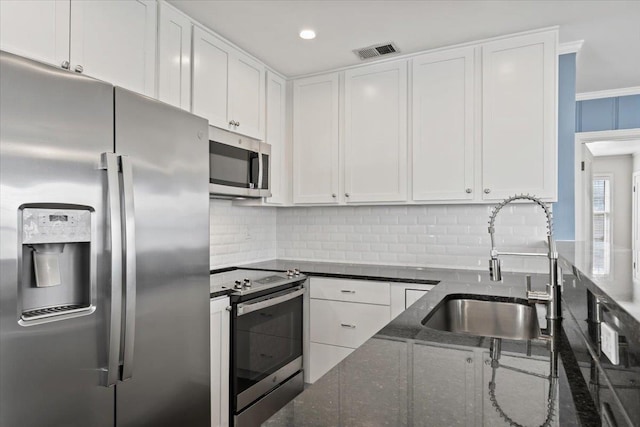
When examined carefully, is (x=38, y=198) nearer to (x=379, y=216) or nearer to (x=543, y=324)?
(x=543, y=324)

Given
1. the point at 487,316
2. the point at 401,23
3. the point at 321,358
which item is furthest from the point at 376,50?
the point at 321,358

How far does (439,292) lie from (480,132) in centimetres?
137

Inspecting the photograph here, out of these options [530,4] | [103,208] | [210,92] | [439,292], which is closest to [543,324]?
[439,292]

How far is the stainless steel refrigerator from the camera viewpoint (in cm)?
118

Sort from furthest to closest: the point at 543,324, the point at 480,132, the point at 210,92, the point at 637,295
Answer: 1. the point at 480,132
2. the point at 210,92
3. the point at 543,324
4. the point at 637,295

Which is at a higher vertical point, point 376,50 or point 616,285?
point 376,50

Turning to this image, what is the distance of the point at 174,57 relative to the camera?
2385mm

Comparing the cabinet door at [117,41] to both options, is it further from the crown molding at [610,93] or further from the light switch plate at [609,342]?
the crown molding at [610,93]

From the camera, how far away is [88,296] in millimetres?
1371

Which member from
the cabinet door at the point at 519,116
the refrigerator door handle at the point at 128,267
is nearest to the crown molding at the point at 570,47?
the cabinet door at the point at 519,116

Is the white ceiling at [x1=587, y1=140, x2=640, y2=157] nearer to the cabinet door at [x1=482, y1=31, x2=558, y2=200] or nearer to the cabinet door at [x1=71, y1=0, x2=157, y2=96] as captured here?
the cabinet door at [x1=482, y1=31, x2=558, y2=200]

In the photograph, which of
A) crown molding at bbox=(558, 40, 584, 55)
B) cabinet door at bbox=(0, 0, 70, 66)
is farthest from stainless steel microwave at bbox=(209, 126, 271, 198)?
crown molding at bbox=(558, 40, 584, 55)

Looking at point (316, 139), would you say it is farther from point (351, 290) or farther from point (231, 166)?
point (351, 290)

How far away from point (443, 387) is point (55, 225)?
47.2 inches
